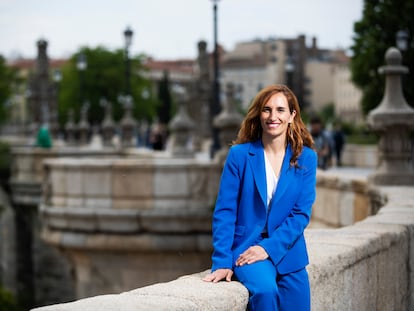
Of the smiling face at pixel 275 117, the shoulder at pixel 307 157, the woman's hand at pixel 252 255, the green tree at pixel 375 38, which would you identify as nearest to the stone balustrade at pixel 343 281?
the woman's hand at pixel 252 255

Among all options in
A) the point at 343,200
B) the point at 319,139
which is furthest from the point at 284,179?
the point at 319,139

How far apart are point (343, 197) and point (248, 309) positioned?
871 centimetres

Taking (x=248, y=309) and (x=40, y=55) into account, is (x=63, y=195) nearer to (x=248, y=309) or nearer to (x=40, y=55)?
(x=248, y=309)

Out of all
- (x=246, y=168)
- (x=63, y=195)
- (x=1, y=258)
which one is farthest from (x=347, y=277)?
(x=1, y=258)

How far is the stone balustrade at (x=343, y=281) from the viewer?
3998mm

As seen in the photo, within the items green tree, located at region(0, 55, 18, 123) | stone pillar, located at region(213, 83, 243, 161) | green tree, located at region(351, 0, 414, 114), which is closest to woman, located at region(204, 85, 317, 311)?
stone pillar, located at region(213, 83, 243, 161)

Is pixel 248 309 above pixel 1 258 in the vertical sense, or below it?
above

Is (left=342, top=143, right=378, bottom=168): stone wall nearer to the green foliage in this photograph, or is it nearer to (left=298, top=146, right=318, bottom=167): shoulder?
the green foliage

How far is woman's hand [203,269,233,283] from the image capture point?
181 inches

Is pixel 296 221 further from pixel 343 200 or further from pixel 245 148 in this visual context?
pixel 343 200

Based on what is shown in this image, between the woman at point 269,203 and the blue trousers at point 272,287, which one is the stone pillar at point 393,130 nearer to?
the woman at point 269,203

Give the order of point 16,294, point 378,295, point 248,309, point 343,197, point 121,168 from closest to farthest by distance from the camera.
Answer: point 248,309
point 378,295
point 343,197
point 121,168
point 16,294

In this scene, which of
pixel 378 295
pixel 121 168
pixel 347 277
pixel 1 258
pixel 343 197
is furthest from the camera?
pixel 1 258

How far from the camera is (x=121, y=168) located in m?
17.0
